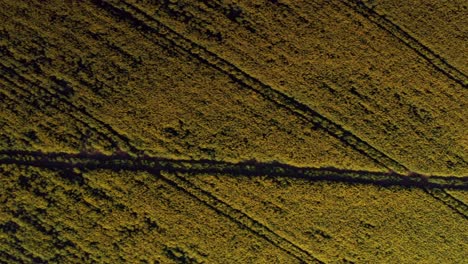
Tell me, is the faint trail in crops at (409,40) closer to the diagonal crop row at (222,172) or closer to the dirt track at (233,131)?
the dirt track at (233,131)

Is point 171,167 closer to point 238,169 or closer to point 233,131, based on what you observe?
point 238,169

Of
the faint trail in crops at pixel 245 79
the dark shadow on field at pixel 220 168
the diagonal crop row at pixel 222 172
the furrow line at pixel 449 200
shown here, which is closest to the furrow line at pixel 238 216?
the diagonal crop row at pixel 222 172

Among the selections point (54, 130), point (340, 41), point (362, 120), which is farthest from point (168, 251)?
point (340, 41)

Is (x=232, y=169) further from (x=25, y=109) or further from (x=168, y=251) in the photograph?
(x=25, y=109)

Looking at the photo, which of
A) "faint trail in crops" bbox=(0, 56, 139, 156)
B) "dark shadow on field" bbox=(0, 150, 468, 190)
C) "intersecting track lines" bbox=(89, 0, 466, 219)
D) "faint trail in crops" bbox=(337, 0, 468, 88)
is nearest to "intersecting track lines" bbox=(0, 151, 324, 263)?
"dark shadow on field" bbox=(0, 150, 468, 190)

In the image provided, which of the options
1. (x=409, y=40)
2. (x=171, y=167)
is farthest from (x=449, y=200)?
(x=171, y=167)

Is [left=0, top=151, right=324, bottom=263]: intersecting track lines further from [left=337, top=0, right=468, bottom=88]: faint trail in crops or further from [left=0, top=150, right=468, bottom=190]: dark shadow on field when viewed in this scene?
[left=337, top=0, right=468, bottom=88]: faint trail in crops
